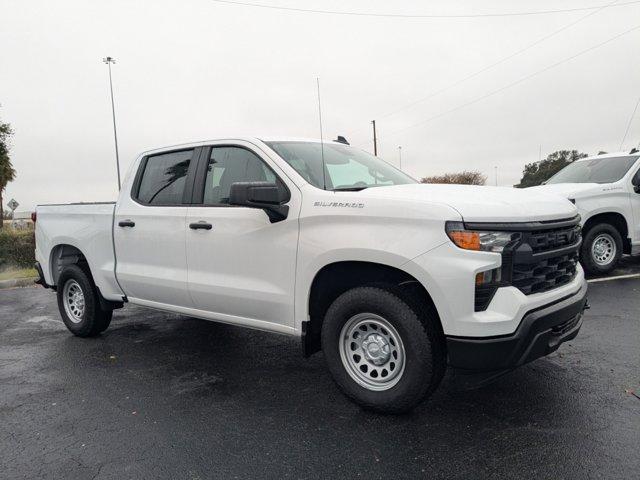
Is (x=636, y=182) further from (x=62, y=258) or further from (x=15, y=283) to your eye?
(x=15, y=283)

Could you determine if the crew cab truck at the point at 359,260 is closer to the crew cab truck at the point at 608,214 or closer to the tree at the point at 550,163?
the crew cab truck at the point at 608,214

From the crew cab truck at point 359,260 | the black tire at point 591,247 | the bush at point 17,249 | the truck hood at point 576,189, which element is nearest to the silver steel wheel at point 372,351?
the crew cab truck at point 359,260

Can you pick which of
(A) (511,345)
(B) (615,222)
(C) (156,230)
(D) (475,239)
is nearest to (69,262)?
(C) (156,230)

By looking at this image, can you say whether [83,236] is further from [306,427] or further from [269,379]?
[306,427]

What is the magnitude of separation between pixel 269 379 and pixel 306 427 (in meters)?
0.97

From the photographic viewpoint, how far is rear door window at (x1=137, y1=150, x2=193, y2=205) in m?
4.66

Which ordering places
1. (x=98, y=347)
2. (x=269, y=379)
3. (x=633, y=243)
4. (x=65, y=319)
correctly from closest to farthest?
(x=269, y=379) → (x=98, y=347) → (x=65, y=319) → (x=633, y=243)

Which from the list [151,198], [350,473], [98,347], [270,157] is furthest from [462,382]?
[98,347]

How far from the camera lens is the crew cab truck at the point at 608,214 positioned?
7.78m

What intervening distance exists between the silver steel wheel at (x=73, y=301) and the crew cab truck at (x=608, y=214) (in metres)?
6.58

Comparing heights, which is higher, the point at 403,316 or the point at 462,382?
the point at 403,316

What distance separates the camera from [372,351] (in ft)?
11.2

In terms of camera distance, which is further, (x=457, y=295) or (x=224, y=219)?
(x=224, y=219)

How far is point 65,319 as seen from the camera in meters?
6.03
